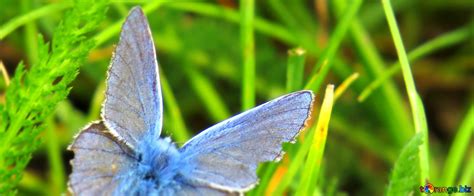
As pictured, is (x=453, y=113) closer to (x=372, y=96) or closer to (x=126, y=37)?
(x=372, y=96)

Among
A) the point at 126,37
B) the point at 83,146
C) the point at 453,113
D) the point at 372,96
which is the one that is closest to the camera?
the point at 83,146

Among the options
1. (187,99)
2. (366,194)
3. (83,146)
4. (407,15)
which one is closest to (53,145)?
(187,99)

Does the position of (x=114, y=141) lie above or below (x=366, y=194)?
below

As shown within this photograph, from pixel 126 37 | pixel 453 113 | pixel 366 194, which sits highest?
pixel 453 113

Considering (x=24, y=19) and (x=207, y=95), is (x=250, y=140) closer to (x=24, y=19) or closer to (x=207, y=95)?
(x=24, y=19)

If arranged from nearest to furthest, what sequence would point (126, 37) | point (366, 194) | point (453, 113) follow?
point (126, 37)
point (366, 194)
point (453, 113)

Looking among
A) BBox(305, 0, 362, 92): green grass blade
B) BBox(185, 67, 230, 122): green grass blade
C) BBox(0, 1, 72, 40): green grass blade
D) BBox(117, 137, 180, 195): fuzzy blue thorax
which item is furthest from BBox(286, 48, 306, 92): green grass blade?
→ BBox(185, 67, 230, 122): green grass blade

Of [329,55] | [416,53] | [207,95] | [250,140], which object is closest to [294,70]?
[329,55]

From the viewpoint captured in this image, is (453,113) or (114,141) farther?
(453,113)
